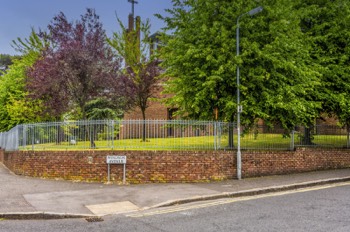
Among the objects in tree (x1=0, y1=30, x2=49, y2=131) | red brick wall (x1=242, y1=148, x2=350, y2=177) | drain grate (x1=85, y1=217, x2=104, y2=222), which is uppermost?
tree (x1=0, y1=30, x2=49, y2=131)

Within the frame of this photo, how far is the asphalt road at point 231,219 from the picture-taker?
7382mm

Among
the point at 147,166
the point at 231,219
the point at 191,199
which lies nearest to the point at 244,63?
the point at 147,166

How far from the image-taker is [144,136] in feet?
46.1

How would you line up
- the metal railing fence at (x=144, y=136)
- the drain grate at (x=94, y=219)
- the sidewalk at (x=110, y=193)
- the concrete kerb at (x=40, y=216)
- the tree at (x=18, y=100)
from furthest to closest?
the tree at (x=18, y=100) < the metal railing fence at (x=144, y=136) < the sidewalk at (x=110, y=193) < the concrete kerb at (x=40, y=216) < the drain grate at (x=94, y=219)

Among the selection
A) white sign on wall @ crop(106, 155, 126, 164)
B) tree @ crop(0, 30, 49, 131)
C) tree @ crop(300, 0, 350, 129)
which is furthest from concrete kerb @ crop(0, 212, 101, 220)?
tree @ crop(0, 30, 49, 131)

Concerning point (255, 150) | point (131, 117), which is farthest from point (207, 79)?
point (131, 117)

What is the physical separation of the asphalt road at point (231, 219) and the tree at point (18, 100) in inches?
812

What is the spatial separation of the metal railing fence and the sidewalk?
1.55 m

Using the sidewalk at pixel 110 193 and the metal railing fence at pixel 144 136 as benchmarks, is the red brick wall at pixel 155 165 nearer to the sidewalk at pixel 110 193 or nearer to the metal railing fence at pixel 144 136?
the metal railing fence at pixel 144 136

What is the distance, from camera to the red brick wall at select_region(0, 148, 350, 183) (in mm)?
13312

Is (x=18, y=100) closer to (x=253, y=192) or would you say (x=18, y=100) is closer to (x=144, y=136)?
(x=144, y=136)

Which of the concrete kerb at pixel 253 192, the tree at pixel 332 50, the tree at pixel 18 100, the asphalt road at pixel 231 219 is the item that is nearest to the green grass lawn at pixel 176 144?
the concrete kerb at pixel 253 192

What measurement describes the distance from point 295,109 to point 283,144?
2041 millimetres

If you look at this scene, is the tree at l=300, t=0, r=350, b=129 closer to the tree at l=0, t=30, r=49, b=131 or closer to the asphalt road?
the asphalt road
